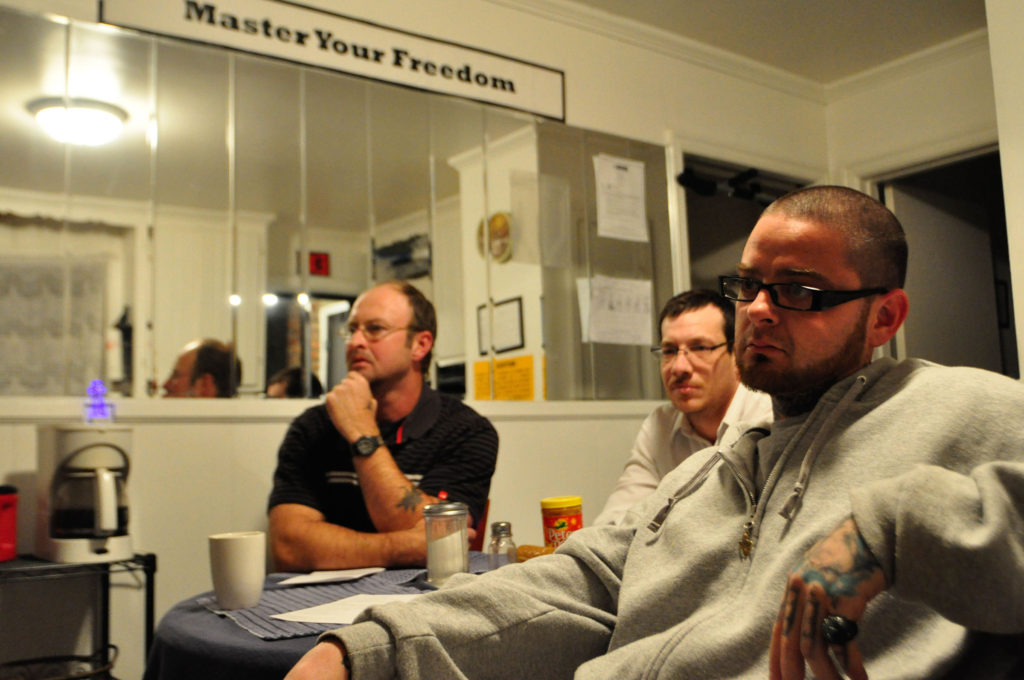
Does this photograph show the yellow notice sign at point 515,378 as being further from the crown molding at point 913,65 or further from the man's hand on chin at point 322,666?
the crown molding at point 913,65

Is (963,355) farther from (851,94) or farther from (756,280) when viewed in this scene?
(756,280)

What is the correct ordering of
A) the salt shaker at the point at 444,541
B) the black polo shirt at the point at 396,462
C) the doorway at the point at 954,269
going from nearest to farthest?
1. the salt shaker at the point at 444,541
2. the black polo shirt at the point at 396,462
3. the doorway at the point at 954,269

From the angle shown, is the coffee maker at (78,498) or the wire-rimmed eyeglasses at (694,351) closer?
the coffee maker at (78,498)

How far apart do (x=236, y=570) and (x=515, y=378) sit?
1721 mm

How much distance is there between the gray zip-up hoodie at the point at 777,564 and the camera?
2.57 ft

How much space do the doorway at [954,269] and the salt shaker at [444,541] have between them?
3.15 m

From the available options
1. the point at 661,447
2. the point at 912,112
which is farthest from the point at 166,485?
the point at 912,112

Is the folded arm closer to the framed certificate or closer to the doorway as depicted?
the framed certificate

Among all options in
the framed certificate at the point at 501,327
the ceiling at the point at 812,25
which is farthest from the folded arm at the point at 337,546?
the ceiling at the point at 812,25

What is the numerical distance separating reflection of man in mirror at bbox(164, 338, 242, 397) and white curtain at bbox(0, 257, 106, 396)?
20 cm

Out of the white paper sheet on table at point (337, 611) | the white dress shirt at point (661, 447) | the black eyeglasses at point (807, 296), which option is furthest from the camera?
the white dress shirt at point (661, 447)

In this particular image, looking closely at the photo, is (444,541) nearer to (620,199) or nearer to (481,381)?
(481,381)

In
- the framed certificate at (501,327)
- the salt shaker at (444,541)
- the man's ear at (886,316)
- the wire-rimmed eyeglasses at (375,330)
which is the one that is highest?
the framed certificate at (501,327)

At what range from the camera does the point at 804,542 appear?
96 centimetres
